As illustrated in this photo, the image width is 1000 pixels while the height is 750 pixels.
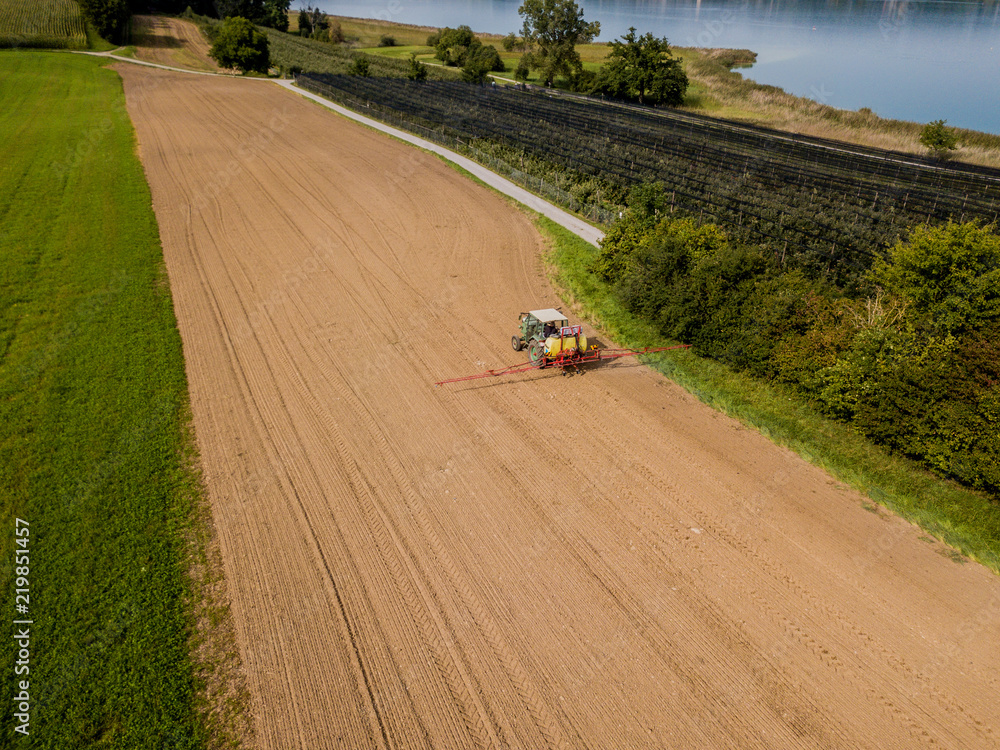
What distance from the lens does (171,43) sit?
96.4 meters

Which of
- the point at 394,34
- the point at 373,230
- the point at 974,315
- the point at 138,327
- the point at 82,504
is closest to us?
the point at 82,504

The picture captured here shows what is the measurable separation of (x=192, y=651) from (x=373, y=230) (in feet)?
77.9

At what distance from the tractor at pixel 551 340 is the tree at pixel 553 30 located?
80.0 m

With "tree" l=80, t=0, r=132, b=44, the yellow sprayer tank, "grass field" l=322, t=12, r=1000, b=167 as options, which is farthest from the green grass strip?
"tree" l=80, t=0, r=132, b=44

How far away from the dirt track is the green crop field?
3.61ft

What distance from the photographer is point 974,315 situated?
15117mm

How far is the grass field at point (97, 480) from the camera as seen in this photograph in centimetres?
952

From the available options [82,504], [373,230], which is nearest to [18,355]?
[82,504]

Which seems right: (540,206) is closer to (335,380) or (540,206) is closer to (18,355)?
(335,380)

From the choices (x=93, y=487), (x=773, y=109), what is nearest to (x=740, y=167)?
(x=773, y=109)

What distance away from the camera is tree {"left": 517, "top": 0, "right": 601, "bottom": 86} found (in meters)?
88.7

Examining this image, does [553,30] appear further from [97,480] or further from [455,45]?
[97,480]

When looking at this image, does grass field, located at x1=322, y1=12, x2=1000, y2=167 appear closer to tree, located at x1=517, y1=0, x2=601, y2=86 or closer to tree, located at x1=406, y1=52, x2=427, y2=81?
tree, located at x1=517, y1=0, x2=601, y2=86

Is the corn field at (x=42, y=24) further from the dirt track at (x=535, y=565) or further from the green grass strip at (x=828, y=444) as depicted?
the green grass strip at (x=828, y=444)
